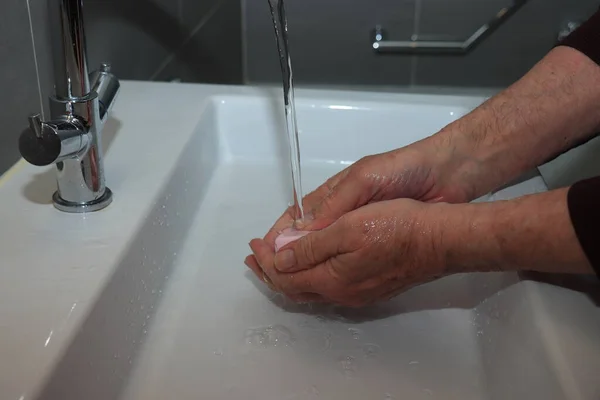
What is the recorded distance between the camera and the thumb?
58 centimetres

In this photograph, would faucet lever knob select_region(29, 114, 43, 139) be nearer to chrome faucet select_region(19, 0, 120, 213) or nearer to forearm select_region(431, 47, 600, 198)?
chrome faucet select_region(19, 0, 120, 213)

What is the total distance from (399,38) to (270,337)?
112 centimetres

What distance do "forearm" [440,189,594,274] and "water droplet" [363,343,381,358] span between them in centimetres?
11

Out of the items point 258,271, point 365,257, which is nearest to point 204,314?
point 258,271

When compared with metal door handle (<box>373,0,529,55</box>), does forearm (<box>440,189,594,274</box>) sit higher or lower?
higher

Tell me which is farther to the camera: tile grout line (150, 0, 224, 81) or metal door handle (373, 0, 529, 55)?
metal door handle (373, 0, 529, 55)

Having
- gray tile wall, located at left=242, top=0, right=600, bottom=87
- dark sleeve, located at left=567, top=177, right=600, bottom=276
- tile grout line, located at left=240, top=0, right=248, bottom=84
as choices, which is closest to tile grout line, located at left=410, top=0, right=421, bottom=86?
gray tile wall, located at left=242, top=0, right=600, bottom=87

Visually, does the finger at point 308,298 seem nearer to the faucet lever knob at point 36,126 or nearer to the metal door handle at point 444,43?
the faucet lever knob at point 36,126

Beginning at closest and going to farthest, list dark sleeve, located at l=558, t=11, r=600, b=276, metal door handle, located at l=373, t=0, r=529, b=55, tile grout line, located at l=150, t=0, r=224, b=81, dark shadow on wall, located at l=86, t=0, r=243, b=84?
1. dark sleeve, located at l=558, t=11, r=600, b=276
2. dark shadow on wall, located at l=86, t=0, r=243, b=84
3. tile grout line, located at l=150, t=0, r=224, b=81
4. metal door handle, located at l=373, t=0, r=529, b=55

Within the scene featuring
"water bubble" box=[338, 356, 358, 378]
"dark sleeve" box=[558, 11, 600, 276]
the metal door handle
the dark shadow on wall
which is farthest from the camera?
the metal door handle

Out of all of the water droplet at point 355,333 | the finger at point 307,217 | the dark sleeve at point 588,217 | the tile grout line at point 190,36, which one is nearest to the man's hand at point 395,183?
the finger at point 307,217

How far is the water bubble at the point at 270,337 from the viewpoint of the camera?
1.95ft

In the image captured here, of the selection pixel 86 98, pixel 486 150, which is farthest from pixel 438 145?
pixel 86 98

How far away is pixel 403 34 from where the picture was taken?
156 cm
